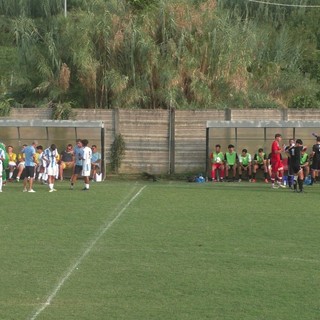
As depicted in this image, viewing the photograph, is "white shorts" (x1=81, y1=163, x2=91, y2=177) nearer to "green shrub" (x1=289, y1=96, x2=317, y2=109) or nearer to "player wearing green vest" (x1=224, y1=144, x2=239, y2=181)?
"player wearing green vest" (x1=224, y1=144, x2=239, y2=181)

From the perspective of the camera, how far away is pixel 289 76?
44.2m

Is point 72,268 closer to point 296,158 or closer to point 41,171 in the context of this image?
point 296,158

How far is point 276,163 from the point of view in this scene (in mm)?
29438

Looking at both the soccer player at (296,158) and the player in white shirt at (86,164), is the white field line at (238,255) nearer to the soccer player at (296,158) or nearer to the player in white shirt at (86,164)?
the soccer player at (296,158)

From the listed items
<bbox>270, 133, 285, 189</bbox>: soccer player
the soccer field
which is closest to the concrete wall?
<bbox>270, 133, 285, 189</bbox>: soccer player

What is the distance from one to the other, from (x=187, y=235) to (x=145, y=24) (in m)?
21.1

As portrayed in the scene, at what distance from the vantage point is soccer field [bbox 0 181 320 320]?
11.1 m

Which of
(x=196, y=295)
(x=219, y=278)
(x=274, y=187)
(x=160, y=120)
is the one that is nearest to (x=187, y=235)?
(x=219, y=278)

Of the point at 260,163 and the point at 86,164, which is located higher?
the point at 86,164

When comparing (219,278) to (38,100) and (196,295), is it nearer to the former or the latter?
(196,295)

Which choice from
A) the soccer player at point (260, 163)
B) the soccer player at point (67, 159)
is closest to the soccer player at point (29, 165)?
the soccer player at point (67, 159)

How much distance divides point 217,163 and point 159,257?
17.2 meters

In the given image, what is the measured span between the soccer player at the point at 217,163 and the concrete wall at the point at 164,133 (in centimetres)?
141

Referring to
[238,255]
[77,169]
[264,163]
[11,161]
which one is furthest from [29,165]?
[238,255]
